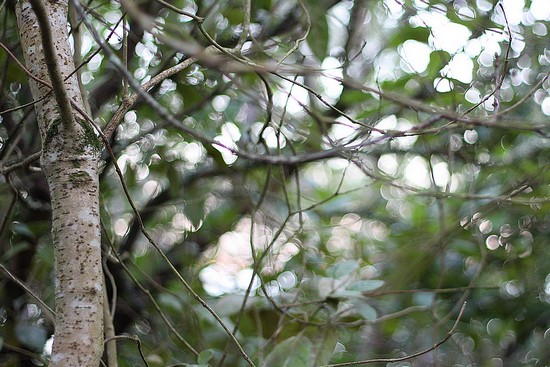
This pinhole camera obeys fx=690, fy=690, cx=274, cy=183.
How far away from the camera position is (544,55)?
1.55 meters

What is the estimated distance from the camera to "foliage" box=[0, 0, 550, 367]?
1.26 metres

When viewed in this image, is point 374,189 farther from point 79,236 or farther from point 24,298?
point 79,236

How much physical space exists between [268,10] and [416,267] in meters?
0.66

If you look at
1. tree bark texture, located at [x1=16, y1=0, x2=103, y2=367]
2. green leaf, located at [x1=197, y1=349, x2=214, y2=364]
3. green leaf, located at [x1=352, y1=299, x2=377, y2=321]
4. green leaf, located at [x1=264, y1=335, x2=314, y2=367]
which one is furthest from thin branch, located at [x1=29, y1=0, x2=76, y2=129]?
green leaf, located at [x1=352, y1=299, x2=377, y2=321]

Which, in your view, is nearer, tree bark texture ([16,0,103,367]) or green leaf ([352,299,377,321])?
tree bark texture ([16,0,103,367])

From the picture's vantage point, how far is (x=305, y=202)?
1983 millimetres

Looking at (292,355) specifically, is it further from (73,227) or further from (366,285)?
(73,227)

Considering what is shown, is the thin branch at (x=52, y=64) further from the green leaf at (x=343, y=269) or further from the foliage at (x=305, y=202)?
the green leaf at (x=343, y=269)

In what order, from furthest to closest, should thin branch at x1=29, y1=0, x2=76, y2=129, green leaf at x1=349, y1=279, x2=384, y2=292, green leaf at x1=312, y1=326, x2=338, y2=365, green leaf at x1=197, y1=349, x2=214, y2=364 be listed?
green leaf at x1=349, y1=279, x2=384, y2=292 < green leaf at x1=312, y1=326, x2=338, y2=365 < green leaf at x1=197, y1=349, x2=214, y2=364 < thin branch at x1=29, y1=0, x2=76, y2=129

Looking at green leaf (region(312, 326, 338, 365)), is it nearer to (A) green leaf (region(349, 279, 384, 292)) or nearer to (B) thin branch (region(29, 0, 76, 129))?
(A) green leaf (region(349, 279, 384, 292))

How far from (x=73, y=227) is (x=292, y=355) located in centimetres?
46

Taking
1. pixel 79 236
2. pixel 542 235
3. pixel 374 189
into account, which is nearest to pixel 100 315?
pixel 79 236

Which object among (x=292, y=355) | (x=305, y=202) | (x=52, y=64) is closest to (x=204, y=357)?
(x=292, y=355)

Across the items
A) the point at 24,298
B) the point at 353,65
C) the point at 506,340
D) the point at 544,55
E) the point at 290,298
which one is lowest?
the point at 506,340
